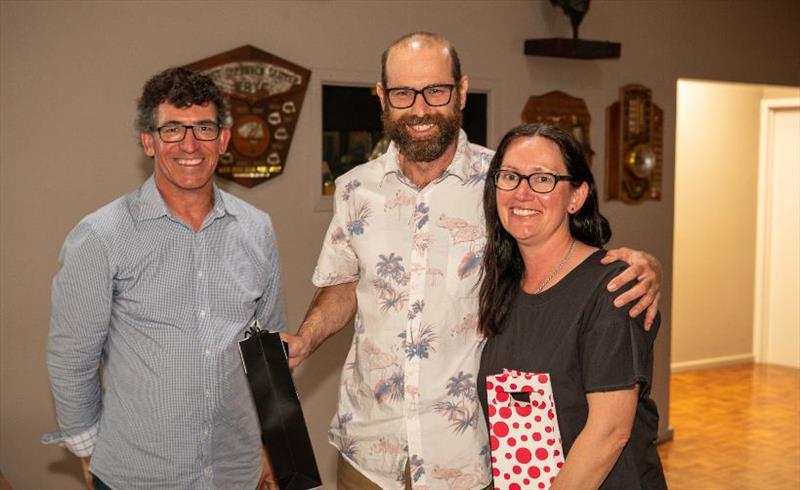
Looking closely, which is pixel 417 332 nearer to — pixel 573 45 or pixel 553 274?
pixel 553 274

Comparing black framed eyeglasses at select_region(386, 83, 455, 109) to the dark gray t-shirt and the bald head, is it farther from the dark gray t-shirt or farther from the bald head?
the dark gray t-shirt

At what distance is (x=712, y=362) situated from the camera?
26.7ft

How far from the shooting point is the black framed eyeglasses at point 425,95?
94.6 inches

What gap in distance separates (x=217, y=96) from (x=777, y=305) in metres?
7.10

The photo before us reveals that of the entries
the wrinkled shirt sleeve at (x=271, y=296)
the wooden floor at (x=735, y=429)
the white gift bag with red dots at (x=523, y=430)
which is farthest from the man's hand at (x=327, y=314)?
the wooden floor at (x=735, y=429)

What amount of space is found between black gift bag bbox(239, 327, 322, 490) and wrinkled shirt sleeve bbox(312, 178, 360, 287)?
0.44 m

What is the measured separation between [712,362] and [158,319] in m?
6.83

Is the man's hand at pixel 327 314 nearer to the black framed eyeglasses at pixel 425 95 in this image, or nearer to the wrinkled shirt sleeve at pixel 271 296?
the wrinkled shirt sleeve at pixel 271 296

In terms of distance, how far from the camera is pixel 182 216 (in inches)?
95.8

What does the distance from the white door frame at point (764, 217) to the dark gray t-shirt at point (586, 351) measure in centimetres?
670

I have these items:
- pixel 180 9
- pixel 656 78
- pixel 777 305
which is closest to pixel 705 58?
pixel 656 78

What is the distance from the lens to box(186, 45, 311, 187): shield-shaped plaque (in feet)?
13.9

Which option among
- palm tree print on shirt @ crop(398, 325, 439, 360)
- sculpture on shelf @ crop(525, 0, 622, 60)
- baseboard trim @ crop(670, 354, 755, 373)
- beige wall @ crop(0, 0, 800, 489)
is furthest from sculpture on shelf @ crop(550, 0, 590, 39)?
baseboard trim @ crop(670, 354, 755, 373)

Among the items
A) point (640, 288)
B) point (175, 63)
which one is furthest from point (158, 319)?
point (175, 63)
